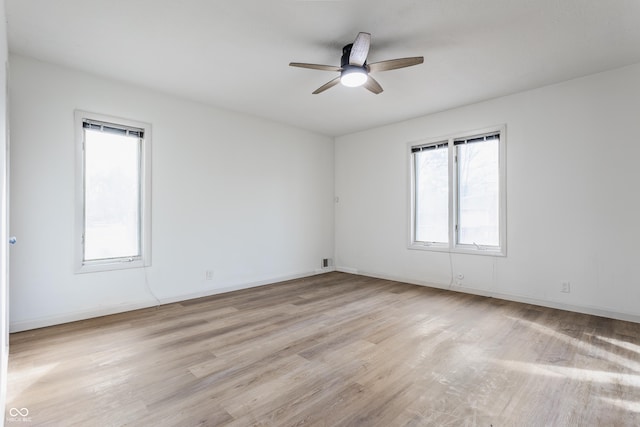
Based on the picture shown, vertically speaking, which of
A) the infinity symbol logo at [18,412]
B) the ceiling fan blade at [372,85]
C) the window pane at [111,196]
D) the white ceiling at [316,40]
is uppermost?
the white ceiling at [316,40]

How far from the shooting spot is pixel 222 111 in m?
4.61

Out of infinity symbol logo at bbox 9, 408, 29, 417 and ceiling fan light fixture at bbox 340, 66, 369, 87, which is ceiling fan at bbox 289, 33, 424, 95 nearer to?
ceiling fan light fixture at bbox 340, 66, 369, 87

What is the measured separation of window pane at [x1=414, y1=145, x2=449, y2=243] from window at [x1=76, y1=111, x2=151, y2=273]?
4.13m

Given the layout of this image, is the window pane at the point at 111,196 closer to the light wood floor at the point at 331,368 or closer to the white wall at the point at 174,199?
the white wall at the point at 174,199

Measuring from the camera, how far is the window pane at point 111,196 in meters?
3.51

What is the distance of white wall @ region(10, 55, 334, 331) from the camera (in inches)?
122

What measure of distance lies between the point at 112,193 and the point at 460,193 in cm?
484

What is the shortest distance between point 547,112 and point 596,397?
3.28m

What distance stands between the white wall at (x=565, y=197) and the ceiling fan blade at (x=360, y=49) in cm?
172

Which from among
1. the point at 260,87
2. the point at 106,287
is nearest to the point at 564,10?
the point at 260,87

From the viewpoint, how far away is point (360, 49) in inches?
101

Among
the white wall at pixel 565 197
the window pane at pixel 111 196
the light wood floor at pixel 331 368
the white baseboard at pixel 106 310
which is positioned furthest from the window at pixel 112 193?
the white wall at pixel 565 197

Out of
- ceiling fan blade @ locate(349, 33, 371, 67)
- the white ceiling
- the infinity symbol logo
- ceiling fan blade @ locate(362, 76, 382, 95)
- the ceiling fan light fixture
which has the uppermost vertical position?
the white ceiling

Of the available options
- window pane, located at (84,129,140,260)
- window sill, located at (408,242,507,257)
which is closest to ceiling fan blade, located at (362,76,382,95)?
window sill, located at (408,242,507,257)
